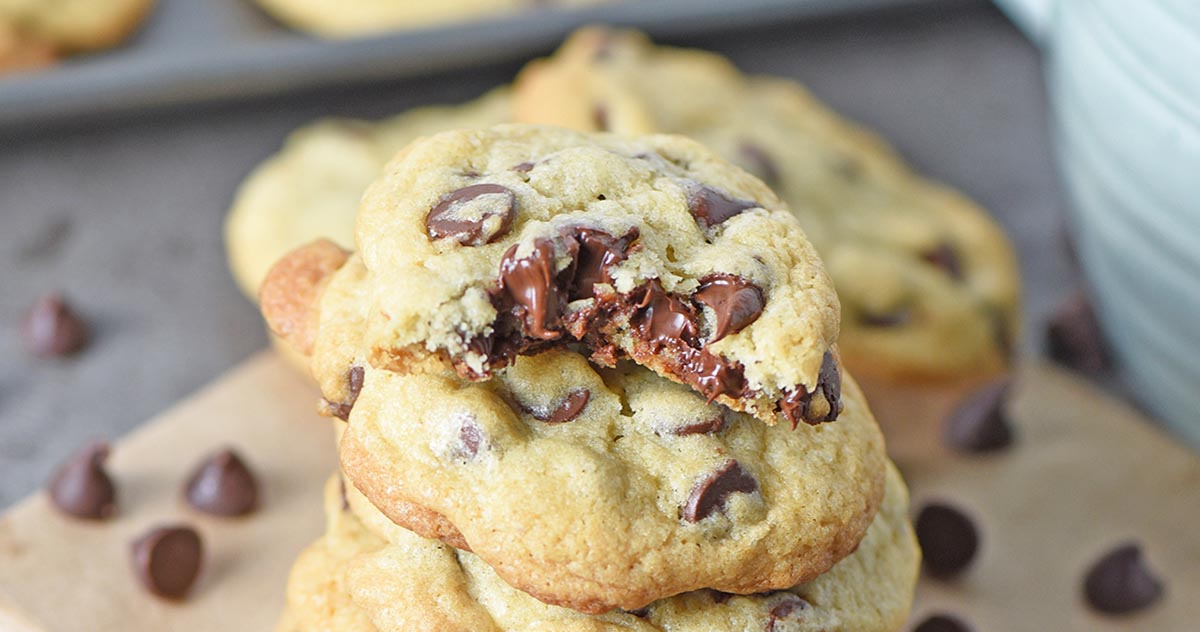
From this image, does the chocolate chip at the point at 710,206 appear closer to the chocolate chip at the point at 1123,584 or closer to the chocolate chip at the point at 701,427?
Result: the chocolate chip at the point at 701,427

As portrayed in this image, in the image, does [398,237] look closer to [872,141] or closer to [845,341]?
[845,341]

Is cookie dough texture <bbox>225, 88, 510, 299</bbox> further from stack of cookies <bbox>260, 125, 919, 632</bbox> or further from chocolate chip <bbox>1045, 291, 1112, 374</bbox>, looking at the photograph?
chocolate chip <bbox>1045, 291, 1112, 374</bbox>

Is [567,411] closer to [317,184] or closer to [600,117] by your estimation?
[600,117]

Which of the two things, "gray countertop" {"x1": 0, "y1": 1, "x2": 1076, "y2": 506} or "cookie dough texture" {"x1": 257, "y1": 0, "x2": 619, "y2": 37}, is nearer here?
"gray countertop" {"x1": 0, "y1": 1, "x2": 1076, "y2": 506}

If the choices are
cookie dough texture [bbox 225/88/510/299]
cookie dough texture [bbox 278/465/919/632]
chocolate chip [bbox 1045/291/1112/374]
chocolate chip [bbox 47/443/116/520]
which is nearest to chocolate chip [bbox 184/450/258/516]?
chocolate chip [bbox 47/443/116/520]

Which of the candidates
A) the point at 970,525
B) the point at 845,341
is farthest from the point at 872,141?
the point at 970,525

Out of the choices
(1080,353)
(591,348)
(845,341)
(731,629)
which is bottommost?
(1080,353)
